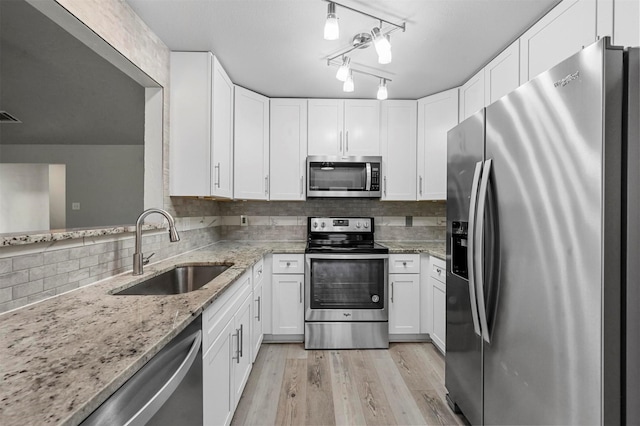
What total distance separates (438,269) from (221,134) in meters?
2.10

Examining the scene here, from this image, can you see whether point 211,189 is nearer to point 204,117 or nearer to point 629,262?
point 204,117

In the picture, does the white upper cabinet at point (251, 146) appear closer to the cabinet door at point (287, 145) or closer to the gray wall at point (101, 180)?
the cabinet door at point (287, 145)

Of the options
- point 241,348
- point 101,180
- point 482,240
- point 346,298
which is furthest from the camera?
point 346,298

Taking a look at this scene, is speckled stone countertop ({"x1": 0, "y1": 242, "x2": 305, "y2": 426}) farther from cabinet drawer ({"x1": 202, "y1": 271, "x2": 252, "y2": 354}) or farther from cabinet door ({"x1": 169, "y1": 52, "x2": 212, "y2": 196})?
cabinet door ({"x1": 169, "y1": 52, "x2": 212, "y2": 196})

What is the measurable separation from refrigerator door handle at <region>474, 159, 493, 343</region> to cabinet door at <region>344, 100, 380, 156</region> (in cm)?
173

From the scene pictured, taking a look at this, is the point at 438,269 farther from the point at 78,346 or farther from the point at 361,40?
the point at 78,346

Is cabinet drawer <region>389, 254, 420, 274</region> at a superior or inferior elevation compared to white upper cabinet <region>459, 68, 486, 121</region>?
inferior

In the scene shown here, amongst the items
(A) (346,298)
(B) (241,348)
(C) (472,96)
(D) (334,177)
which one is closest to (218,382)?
(B) (241,348)

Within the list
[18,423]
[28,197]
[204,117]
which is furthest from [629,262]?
[28,197]

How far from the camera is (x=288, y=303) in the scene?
271 cm

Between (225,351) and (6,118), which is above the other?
(6,118)

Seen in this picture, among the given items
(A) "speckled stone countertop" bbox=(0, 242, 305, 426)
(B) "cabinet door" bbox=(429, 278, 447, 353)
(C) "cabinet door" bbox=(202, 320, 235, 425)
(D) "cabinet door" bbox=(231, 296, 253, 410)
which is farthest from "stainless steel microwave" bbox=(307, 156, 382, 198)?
(A) "speckled stone countertop" bbox=(0, 242, 305, 426)

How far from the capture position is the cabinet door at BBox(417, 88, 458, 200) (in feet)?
9.03

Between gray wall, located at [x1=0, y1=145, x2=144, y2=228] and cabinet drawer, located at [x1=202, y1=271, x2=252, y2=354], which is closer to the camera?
cabinet drawer, located at [x1=202, y1=271, x2=252, y2=354]
